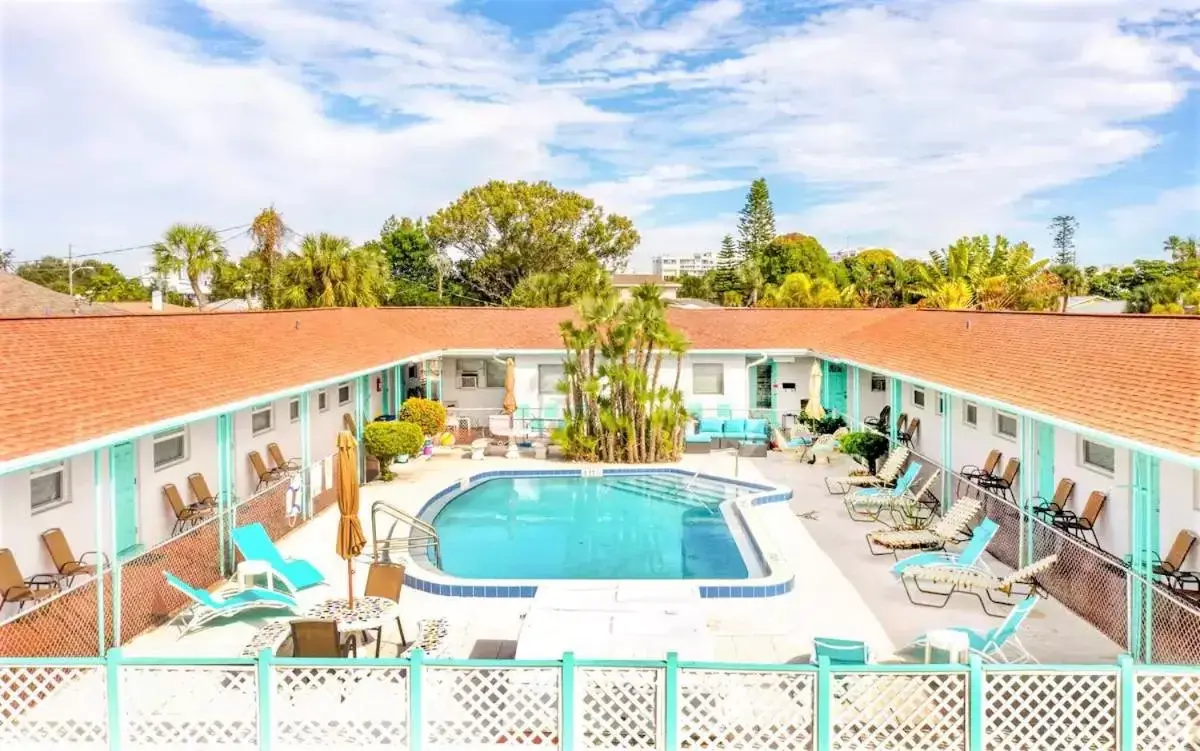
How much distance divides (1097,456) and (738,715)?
29.2ft

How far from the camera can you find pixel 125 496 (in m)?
13.7

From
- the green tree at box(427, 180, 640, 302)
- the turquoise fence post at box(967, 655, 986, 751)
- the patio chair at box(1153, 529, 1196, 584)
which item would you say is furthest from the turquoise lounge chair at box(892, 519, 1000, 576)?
the green tree at box(427, 180, 640, 302)

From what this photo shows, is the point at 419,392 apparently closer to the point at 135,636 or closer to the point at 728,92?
the point at 135,636

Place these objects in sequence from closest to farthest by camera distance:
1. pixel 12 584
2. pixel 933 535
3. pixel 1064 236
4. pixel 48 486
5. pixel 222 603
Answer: pixel 12 584 < pixel 222 603 < pixel 48 486 < pixel 933 535 < pixel 1064 236

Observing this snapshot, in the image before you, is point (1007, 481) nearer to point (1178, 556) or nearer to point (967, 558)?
point (967, 558)

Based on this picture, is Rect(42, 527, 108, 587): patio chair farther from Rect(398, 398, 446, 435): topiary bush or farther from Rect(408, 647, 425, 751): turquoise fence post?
Rect(398, 398, 446, 435): topiary bush

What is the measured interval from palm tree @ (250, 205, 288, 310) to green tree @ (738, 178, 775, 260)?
42718 mm

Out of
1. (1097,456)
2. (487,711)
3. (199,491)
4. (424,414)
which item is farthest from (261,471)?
(1097,456)

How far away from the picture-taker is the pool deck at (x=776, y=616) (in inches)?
438

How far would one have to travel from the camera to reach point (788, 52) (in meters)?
49.8

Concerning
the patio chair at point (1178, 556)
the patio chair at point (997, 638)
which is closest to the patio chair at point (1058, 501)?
the patio chair at point (1178, 556)

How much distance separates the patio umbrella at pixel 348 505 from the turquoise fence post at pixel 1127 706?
27.5 ft

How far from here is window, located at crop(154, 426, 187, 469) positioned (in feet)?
48.2

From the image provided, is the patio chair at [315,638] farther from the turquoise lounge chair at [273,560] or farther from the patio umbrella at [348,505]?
the turquoise lounge chair at [273,560]
